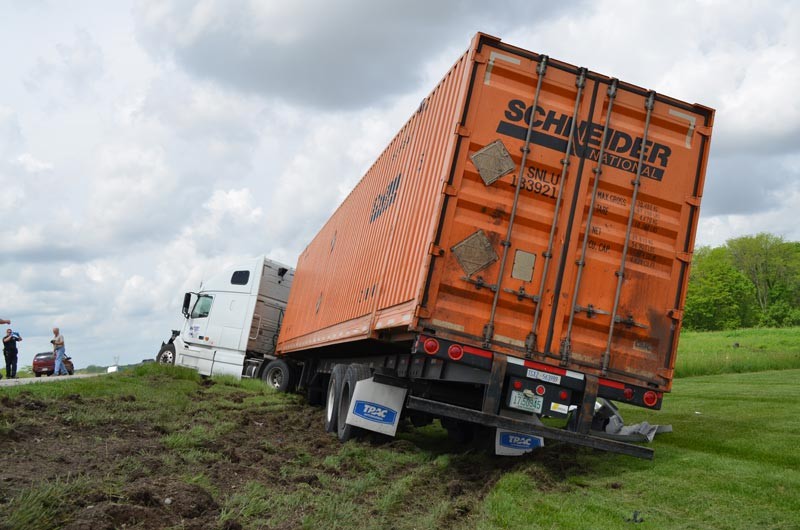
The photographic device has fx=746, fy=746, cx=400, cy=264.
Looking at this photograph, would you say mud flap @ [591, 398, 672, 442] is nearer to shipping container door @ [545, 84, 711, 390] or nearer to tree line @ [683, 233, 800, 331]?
shipping container door @ [545, 84, 711, 390]

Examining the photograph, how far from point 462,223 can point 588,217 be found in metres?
1.36

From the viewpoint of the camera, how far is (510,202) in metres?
7.73

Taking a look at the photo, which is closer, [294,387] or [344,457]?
[344,457]

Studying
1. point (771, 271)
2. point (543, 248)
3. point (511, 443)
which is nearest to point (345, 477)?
point (511, 443)

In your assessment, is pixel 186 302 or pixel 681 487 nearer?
pixel 681 487

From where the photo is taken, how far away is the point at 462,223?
7.61 metres

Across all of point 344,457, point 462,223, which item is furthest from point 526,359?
point 344,457

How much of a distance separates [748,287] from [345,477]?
68.5m

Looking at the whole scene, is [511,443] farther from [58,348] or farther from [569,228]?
[58,348]

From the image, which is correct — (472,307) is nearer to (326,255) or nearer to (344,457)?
(344,457)

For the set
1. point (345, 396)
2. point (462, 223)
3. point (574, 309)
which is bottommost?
point (345, 396)

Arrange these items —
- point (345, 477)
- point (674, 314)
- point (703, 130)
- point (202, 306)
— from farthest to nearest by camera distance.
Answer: point (202, 306), point (703, 130), point (674, 314), point (345, 477)

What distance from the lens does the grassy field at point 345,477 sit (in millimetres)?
5434

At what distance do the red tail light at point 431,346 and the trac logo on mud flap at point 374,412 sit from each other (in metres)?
2.25
